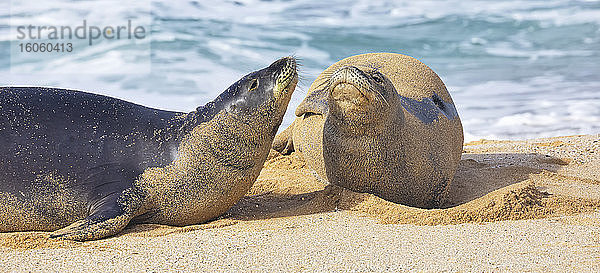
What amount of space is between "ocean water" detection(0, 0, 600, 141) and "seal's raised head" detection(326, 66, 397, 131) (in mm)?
5794

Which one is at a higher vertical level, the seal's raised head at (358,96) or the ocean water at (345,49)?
the seal's raised head at (358,96)

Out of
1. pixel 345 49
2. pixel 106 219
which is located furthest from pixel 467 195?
pixel 345 49

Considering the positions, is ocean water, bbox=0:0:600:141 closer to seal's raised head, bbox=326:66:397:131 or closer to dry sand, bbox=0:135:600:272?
dry sand, bbox=0:135:600:272

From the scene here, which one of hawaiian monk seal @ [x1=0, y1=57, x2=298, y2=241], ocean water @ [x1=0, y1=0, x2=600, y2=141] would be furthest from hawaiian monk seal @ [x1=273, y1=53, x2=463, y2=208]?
ocean water @ [x1=0, y1=0, x2=600, y2=141]

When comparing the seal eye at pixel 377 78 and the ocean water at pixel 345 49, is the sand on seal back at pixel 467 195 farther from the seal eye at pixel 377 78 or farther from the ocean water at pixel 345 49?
the ocean water at pixel 345 49

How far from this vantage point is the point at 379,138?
14.3ft

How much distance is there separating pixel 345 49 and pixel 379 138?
40.9 feet

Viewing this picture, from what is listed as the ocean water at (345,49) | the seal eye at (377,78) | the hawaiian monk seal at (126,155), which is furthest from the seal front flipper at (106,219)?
the ocean water at (345,49)

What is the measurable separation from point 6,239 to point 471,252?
2588mm

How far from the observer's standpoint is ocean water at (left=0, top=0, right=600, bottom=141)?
38.7 ft

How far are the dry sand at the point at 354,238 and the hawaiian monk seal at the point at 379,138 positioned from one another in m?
0.18

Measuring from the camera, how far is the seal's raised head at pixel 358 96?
3.97m

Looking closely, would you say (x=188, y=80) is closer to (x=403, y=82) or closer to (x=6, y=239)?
(x=403, y=82)

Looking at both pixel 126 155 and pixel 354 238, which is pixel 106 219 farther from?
pixel 354 238
